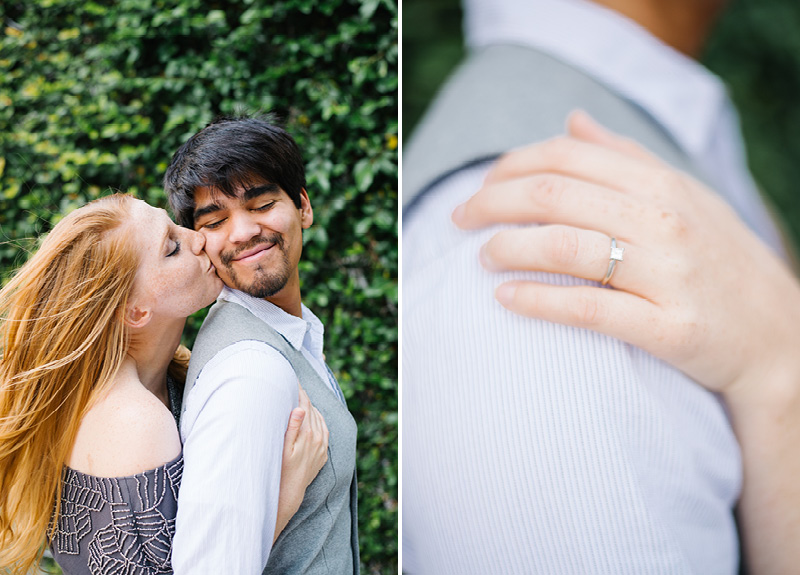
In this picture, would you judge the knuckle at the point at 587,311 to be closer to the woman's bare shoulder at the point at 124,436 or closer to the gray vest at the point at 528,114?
the gray vest at the point at 528,114

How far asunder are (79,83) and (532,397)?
168 cm

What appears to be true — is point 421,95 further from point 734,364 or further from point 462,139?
point 734,364

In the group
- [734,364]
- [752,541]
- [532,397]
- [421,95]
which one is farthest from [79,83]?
[752,541]

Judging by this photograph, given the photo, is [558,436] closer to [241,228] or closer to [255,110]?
[241,228]

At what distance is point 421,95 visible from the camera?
4.17ft

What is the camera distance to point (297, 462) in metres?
0.96

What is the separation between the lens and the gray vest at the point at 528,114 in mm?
898

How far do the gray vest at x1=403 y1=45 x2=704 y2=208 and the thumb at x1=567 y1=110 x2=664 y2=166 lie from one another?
1cm

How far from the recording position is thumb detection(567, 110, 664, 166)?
2.89 feet

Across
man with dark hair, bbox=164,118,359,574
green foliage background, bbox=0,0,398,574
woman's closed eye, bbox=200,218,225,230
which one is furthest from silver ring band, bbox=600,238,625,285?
green foliage background, bbox=0,0,398,574

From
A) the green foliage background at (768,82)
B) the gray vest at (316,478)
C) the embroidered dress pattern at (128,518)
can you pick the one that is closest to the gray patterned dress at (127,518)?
the embroidered dress pattern at (128,518)

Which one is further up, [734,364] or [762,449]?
[734,364]

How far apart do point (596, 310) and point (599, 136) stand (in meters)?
0.29

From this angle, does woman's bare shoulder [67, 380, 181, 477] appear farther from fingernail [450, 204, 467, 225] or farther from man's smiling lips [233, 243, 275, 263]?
fingernail [450, 204, 467, 225]
